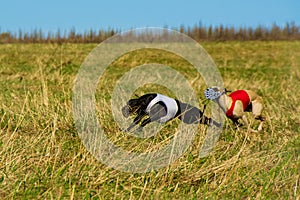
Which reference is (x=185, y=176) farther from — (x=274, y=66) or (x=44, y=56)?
(x=274, y=66)

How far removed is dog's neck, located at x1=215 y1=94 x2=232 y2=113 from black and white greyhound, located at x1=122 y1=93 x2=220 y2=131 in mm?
224

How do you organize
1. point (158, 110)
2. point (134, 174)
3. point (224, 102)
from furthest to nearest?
point (224, 102) → point (158, 110) → point (134, 174)

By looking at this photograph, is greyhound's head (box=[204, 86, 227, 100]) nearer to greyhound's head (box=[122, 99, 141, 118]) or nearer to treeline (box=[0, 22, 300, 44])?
greyhound's head (box=[122, 99, 141, 118])

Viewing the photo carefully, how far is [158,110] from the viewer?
12.9ft

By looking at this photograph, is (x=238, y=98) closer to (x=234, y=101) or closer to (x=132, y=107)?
(x=234, y=101)

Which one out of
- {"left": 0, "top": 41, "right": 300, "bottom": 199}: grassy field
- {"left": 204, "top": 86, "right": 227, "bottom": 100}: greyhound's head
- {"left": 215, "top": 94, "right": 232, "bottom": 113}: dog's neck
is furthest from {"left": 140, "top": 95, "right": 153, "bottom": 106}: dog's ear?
{"left": 215, "top": 94, "right": 232, "bottom": 113}: dog's neck

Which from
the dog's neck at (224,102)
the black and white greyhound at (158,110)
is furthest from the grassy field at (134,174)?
the dog's neck at (224,102)

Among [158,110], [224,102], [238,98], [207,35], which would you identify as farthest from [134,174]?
[207,35]

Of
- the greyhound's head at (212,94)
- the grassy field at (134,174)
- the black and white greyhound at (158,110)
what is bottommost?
the grassy field at (134,174)

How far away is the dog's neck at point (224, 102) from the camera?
430 cm

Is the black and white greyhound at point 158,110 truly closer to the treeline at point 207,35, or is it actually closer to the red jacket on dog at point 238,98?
the red jacket on dog at point 238,98

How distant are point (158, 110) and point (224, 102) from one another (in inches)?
26.7

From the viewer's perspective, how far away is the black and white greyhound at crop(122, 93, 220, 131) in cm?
390

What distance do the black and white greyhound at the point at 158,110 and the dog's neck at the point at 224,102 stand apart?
0.73 ft
